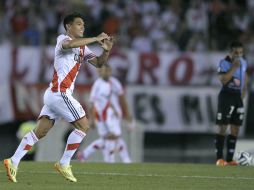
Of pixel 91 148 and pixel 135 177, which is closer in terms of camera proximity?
pixel 135 177

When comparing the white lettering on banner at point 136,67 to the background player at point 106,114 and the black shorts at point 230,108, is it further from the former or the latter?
the black shorts at point 230,108

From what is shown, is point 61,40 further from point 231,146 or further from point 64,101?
point 231,146

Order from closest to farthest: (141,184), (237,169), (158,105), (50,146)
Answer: (141,184) < (237,169) < (50,146) < (158,105)

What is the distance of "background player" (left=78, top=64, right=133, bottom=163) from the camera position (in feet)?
66.1

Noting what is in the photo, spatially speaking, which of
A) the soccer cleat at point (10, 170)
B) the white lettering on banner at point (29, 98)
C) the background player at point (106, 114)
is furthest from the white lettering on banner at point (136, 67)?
the soccer cleat at point (10, 170)

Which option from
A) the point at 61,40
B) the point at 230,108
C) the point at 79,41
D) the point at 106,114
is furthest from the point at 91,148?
the point at 79,41

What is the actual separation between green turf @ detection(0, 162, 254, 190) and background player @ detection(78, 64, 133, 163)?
448 centimetres

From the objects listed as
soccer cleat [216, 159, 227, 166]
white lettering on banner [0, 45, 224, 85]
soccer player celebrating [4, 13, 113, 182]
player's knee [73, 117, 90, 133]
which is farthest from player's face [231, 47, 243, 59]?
white lettering on banner [0, 45, 224, 85]

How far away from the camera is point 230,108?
16.8 meters

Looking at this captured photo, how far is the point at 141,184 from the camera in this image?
40.8 feet

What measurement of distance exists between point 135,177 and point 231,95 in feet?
13.3

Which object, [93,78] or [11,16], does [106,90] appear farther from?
[11,16]

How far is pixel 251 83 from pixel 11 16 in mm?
6834

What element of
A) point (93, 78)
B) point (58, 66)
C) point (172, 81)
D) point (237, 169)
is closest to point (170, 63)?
point (172, 81)
